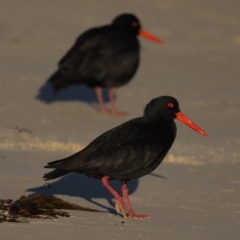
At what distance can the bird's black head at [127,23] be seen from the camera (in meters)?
13.8

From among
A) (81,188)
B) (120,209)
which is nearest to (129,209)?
(120,209)

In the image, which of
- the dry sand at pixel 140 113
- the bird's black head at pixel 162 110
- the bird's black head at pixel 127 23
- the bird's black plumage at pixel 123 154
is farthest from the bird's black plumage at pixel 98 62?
the bird's black plumage at pixel 123 154

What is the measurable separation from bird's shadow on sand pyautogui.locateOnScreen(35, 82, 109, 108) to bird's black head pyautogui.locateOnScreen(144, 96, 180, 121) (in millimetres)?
4777

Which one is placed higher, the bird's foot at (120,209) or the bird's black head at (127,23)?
the bird's black head at (127,23)

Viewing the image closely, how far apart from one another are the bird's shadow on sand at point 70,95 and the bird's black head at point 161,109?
188 inches

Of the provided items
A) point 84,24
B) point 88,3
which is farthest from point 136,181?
point 88,3

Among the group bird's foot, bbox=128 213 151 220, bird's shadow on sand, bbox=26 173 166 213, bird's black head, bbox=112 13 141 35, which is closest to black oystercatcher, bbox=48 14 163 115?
bird's black head, bbox=112 13 141 35

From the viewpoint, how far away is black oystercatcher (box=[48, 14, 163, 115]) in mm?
12633

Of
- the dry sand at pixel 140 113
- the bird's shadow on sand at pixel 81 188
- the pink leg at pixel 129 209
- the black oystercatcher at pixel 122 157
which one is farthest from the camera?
the bird's shadow on sand at pixel 81 188

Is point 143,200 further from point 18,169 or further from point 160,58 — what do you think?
point 160,58

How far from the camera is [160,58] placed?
16.6m

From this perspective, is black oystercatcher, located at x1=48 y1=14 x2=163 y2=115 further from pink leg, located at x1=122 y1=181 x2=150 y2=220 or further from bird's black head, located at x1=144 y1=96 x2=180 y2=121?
pink leg, located at x1=122 y1=181 x2=150 y2=220

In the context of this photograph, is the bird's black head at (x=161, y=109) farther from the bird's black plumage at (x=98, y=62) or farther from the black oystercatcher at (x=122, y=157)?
the bird's black plumage at (x=98, y=62)

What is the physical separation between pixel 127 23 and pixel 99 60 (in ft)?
4.48
